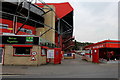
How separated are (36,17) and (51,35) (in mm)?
5147

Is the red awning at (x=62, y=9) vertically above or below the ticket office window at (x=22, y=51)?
above

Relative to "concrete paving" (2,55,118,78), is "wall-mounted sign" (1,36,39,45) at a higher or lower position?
higher

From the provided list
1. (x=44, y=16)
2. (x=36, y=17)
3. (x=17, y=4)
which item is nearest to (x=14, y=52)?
(x=17, y=4)

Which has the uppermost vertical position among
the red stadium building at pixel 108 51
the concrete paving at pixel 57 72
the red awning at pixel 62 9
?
the red awning at pixel 62 9

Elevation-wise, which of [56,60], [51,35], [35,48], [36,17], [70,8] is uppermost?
[70,8]

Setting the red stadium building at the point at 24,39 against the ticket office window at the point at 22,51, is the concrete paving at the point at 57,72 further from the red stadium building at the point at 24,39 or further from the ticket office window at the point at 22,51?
the ticket office window at the point at 22,51

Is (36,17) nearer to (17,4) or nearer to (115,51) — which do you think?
(17,4)

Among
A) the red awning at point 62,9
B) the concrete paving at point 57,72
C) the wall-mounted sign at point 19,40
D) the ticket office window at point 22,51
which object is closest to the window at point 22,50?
the ticket office window at point 22,51

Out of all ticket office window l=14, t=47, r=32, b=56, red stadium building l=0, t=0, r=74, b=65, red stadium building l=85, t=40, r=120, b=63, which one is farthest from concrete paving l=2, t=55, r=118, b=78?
red stadium building l=85, t=40, r=120, b=63

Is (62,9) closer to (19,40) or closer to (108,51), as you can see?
(108,51)

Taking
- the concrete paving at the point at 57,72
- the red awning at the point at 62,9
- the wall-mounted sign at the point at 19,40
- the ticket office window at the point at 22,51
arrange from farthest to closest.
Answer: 1. the red awning at the point at 62,9
2. the ticket office window at the point at 22,51
3. the wall-mounted sign at the point at 19,40
4. the concrete paving at the point at 57,72

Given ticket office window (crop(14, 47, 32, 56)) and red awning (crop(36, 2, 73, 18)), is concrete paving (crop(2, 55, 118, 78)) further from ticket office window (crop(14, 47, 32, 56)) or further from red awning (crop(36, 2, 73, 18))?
red awning (crop(36, 2, 73, 18))

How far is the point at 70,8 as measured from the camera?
41.7 m

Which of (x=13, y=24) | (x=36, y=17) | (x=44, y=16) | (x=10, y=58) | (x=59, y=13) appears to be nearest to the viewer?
(x=10, y=58)
